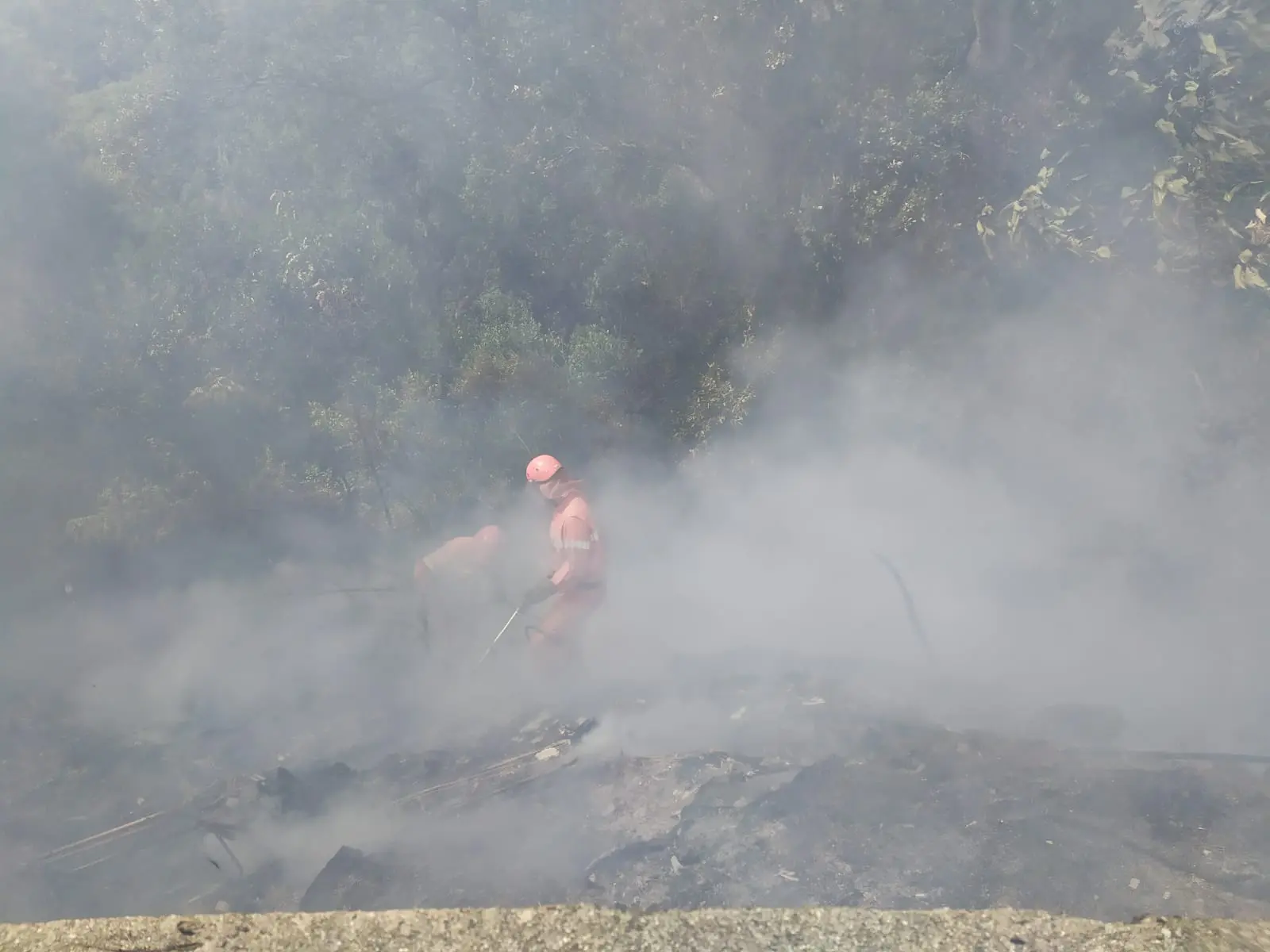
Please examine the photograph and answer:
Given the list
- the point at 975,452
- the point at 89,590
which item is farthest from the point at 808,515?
the point at 89,590

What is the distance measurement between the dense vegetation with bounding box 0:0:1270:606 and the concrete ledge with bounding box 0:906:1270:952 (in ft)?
16.2

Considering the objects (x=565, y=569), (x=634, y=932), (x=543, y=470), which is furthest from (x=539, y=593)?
(x=634, y=932)

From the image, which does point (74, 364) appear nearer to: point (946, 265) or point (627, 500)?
point (627, 500)

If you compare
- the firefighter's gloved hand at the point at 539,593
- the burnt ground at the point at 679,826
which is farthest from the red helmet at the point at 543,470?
the burnt ground at the point at 679,826

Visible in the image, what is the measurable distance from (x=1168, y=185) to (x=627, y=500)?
3827 millimetres

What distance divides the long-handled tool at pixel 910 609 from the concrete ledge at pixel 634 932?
3.82 metres

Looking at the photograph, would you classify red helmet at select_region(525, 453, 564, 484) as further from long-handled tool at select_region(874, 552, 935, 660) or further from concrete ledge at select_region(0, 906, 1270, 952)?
concrete ledge at select_region(0, 906, 1270, 952)

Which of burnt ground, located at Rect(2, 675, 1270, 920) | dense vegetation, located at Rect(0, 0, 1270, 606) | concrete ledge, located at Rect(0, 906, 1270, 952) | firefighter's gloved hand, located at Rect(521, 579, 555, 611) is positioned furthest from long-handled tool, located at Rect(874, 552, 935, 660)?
concrete ledge, located at Rect(0, 906, 1270, 952)

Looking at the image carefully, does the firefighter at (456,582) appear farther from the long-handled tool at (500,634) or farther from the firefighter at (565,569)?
the firefighter at (565,569)

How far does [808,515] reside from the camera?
6824 millimetres

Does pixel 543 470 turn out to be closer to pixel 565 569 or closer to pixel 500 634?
pixel 565 569

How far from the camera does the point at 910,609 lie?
5.72 m

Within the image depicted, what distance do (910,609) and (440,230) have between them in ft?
13.5

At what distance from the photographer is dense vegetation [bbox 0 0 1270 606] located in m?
6.61
